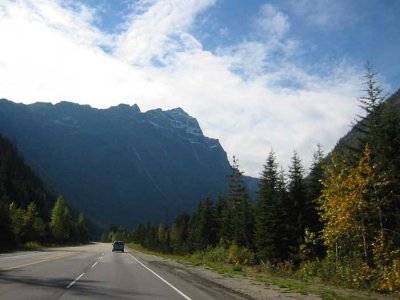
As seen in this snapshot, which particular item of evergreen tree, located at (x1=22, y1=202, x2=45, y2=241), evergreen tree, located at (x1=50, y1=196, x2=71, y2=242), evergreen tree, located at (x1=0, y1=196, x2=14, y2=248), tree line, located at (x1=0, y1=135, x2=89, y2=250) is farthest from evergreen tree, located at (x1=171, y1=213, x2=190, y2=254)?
evergreen tree, located at (x1=0, y1=196, x2=14, y2=248)

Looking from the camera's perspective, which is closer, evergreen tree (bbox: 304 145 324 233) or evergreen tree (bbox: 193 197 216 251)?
evergreen tree (bbox: 304 145 324 233)

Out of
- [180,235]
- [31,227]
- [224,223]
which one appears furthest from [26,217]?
[224,223]

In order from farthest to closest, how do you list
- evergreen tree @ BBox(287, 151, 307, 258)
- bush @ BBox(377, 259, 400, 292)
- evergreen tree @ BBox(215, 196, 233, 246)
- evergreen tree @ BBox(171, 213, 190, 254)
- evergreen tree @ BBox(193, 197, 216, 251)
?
evergreen tree @ BBox(171, 213, 190, 254)
evergreen tree @ BBox(193, 197, 216, 251)
evergreen tree @ BBox(215, 196, 233, 246)
evergreen tree @ BBox(287, 151, 307, 258)
bush @ BBox(377, 259, 400, 292)

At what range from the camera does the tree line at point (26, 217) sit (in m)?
55.8

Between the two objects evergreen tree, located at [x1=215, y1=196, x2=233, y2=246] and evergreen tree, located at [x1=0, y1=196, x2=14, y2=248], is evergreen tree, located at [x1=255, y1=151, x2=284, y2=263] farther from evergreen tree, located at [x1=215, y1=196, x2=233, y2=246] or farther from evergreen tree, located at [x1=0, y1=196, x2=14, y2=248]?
evergreen tree, located at [x1=0, y1=196, x2=14, y2=248]

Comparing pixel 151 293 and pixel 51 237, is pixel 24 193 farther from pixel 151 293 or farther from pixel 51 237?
pixel 151 293

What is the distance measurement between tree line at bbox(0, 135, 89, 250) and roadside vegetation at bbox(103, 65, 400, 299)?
968 inches

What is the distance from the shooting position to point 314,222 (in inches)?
1511

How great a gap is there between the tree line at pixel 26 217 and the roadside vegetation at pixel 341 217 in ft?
80.7

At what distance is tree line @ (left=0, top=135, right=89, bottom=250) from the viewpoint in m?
55.8

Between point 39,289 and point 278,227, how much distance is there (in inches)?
1013

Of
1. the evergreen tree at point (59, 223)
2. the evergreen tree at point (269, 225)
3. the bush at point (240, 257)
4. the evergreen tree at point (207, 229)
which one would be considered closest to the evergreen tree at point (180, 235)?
the evergreen tree at point (207, 229)

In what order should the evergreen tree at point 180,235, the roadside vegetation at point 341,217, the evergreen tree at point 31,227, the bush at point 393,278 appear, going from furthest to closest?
the evergreen tree at point 180,235 → the evergreen tree at point 31,227 → the roadside vegetation at point 341,217 → the bush at point 393,278

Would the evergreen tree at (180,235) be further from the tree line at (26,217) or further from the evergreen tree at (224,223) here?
the tree line at (26,217)
